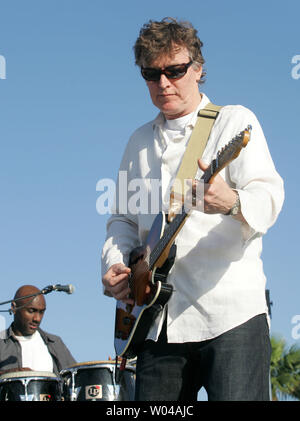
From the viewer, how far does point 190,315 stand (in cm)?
312

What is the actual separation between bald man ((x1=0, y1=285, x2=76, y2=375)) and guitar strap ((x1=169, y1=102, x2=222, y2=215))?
231 inches

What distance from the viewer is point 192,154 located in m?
3.44

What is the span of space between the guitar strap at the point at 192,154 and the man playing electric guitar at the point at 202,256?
0.13 ft

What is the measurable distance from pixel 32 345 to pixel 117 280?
593 centimetres

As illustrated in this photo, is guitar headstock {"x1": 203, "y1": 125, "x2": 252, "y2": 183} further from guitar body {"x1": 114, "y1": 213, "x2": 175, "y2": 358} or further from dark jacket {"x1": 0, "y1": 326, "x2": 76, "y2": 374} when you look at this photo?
dark jacket {"x1": 0, "y1": 326, "x2": 76, "y2": 374}

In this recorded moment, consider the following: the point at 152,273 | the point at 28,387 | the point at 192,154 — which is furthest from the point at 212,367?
the point at 28,387

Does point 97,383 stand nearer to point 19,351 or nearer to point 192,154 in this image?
point 19,351

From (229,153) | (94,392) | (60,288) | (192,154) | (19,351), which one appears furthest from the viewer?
(19,351)

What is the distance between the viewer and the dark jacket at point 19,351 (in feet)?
28.9
